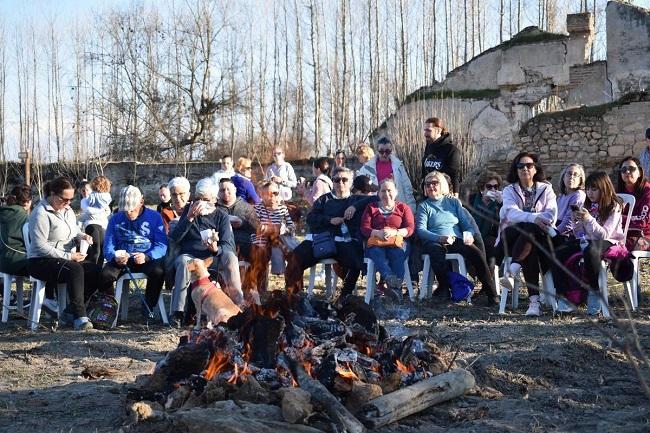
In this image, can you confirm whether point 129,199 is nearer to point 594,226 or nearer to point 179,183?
point 179,183

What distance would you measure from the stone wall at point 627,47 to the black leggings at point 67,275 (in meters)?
18.1

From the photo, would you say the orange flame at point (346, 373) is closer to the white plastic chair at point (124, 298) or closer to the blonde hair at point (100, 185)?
the white plastic chair at point (124, 298)

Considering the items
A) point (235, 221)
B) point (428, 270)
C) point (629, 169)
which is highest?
point (629, 169)

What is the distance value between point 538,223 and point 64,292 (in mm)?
4923

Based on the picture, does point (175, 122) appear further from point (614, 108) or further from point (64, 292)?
point (64, 292)

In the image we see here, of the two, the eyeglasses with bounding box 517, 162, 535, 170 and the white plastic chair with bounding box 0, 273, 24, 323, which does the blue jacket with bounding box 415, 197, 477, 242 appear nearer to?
the eyeglasses with bounding box 517, 162, 535, 170

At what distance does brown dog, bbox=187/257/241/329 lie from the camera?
709cm

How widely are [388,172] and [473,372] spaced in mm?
5457

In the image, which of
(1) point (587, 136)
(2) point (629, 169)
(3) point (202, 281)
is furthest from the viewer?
(1) point (587, 136)

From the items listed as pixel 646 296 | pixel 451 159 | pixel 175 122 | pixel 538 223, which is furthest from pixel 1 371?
pixel 175 122

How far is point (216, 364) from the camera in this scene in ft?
16.7

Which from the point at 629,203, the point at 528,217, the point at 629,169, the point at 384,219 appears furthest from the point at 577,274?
the point at 384,219

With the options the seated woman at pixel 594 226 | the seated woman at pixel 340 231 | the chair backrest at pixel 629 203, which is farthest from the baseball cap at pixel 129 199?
the chair backrest at pixel 629 203

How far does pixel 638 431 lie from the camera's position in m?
4.44
